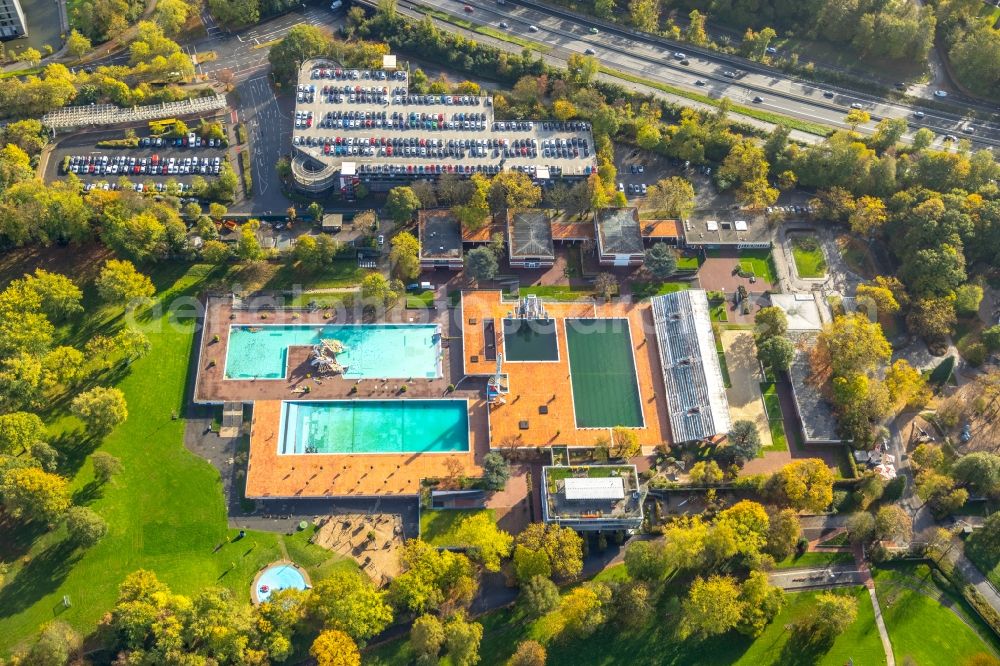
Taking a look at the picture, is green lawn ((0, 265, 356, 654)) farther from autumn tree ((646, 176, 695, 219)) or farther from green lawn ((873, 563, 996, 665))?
autumn tree ((646, 176, 695, 219))

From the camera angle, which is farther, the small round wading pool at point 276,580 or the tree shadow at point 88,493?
the tree shadow at point 88,493

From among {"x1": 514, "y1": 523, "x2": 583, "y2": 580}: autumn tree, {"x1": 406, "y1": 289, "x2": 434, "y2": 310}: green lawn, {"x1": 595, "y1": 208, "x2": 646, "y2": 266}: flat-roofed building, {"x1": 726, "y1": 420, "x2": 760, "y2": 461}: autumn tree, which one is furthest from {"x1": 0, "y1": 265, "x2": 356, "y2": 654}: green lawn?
{"x1": 595, "y1": 208, "x2": 646, "y2": 266}: flat-roofed building

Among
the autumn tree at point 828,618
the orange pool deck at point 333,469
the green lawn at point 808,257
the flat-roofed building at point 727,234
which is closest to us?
the autumn tree at point 828,618

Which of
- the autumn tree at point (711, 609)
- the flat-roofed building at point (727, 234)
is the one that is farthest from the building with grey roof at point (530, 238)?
the autumn tree at point (711, 609)

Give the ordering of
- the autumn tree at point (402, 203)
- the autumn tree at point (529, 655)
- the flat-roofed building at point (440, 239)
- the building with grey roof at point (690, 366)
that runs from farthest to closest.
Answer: the autumn tree at point (402, 203)
the flat-roofed building at point (440, 239)
the building with grey roof at point (690, 366)
the autumn tree at point (529, 655)

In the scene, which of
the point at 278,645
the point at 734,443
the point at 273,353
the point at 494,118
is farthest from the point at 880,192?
the point at 278,645

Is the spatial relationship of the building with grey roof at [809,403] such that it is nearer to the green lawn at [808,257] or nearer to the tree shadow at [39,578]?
the green lawn at [808,257]
